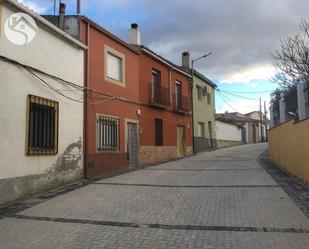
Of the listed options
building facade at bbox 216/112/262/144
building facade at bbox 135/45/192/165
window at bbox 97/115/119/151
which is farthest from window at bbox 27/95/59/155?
building facade at bbox 216/112/262/144

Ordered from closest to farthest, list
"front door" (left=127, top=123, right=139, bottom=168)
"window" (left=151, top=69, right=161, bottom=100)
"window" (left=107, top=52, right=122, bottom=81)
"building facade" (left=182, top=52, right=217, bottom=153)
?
"window" (left=107, top=52, right=122, bottom=81)
"front door" (left=127, top=123, right=139, bottom=168)
"window" (left=151, top=69, right=161, bottom=100)
"building facade" (left=182, top=52, right=217, bottom=153)

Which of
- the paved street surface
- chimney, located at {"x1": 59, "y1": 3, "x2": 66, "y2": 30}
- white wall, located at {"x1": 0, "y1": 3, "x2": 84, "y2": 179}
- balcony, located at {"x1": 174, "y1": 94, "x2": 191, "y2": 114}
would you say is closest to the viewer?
the paved street surface

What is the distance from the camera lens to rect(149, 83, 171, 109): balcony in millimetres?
21392

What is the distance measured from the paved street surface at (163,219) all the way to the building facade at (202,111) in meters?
17.1

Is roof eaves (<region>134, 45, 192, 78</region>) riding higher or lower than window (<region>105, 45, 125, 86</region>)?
higher

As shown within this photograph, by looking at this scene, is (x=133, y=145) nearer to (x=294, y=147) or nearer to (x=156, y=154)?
(x=156, y=154)

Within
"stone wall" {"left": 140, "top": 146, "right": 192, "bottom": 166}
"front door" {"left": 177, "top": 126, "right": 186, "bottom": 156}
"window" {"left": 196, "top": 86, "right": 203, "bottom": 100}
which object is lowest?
"stone wall" {"left": 140, "top": 146, "right": 192, "bottom": 166}

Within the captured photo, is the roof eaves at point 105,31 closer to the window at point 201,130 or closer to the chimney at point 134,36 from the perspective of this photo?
the chimney at point 134,36

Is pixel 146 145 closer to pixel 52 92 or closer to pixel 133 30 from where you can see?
pixel 133 30

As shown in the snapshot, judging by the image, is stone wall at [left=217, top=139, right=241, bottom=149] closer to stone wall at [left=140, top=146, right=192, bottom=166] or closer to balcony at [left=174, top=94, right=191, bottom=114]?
balcony at [left=174, top=94, right=191, bottom=114]

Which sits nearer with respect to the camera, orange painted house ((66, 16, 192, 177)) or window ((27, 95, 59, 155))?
window ((27, 95, 59, 155))

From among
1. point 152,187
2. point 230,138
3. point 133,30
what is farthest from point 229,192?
point 230,138

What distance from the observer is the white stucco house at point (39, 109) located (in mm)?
10328

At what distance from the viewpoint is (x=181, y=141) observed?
26562 mm
